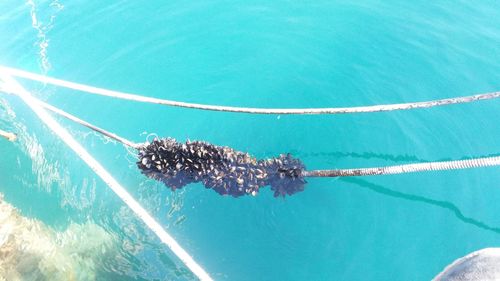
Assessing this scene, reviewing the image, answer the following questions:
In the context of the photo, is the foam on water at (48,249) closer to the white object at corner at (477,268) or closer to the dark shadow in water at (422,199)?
the dark shadow in water at (422,199)

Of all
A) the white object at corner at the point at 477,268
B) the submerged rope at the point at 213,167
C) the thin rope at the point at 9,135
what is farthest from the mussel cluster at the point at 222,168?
the white object at corner at the point at 477,268

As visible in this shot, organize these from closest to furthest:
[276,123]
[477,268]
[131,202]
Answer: [477,268] → [131,202] → [276,123]

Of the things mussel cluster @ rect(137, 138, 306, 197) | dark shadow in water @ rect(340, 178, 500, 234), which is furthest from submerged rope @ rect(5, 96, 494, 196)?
dark shadow in water @ rect(340, 178, 500, 234)

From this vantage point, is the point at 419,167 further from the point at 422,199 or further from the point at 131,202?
the point at 131,202

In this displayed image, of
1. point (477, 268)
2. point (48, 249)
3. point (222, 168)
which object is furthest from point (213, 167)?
point (477, 268)

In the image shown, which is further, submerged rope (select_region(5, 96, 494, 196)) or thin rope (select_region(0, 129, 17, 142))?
thin rope (select_region(0, 129, 17, 142))

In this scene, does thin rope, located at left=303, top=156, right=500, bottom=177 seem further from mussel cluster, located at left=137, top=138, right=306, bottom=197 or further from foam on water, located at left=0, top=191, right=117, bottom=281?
foam on water, located at left=0, top=191, right=117, bottom=281
